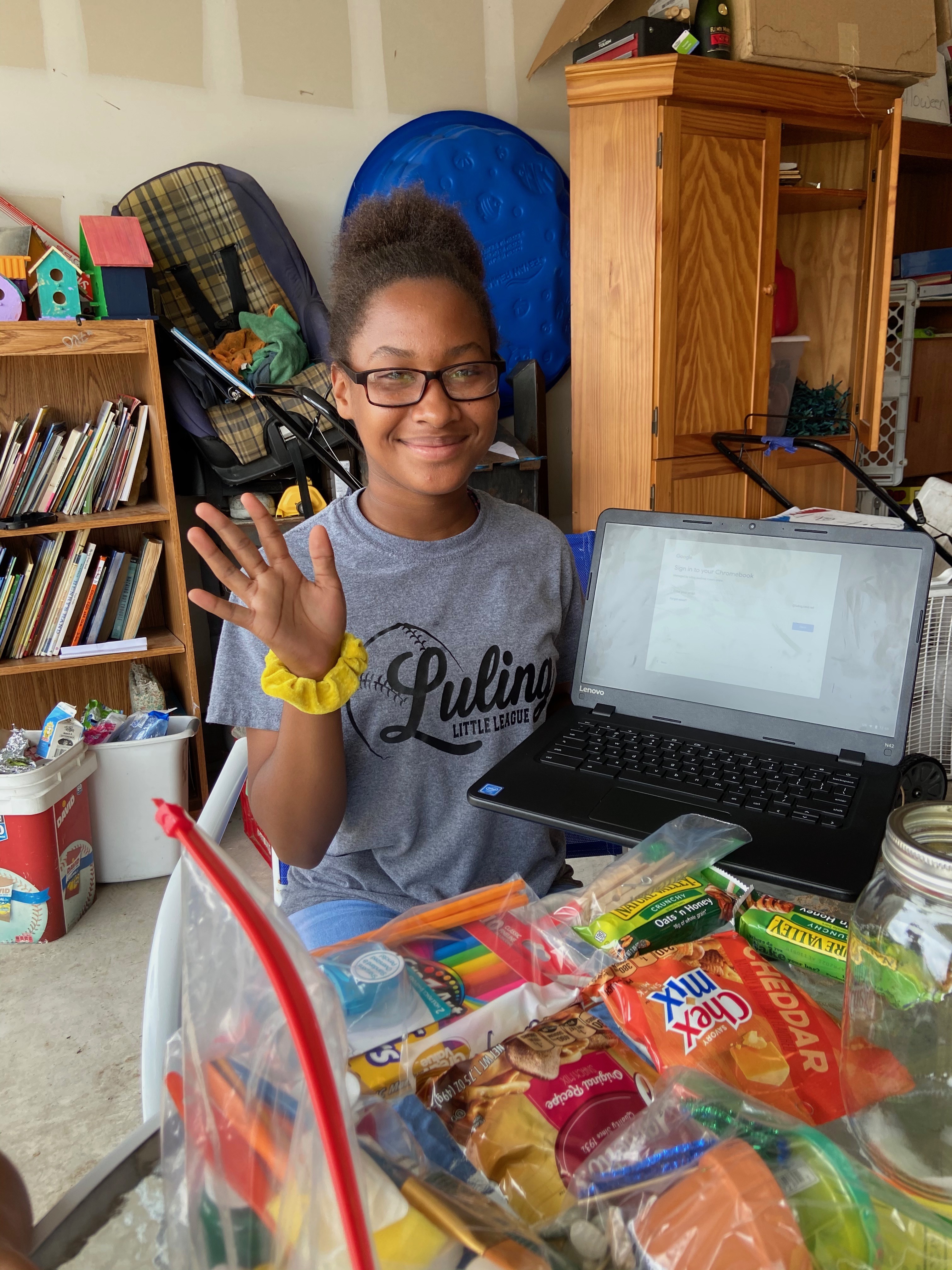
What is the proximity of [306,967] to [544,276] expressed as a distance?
3113 mm

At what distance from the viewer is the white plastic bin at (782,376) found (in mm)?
3262

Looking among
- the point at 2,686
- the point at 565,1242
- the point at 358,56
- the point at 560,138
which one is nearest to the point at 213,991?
the point at 565,1242

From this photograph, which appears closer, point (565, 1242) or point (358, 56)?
point (565, 1242)

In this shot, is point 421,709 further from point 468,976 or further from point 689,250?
point 689,250

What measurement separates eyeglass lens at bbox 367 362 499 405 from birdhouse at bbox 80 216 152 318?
5.47 feet

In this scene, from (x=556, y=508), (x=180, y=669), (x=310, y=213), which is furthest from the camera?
(x=556, y=508)

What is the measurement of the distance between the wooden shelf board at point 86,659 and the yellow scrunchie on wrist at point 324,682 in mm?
1929

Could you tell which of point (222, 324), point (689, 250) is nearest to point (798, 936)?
point (222, 324)

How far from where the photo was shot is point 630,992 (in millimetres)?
484

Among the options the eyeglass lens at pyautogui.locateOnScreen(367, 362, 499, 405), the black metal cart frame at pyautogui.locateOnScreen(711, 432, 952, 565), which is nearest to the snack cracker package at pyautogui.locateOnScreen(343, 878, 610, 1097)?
the eyeglass lens at pyautogui.locateOnScreen(367, 362, 499, 405)

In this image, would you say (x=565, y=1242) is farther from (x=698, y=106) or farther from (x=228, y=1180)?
(x=698, y=106)

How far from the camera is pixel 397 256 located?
1.04m

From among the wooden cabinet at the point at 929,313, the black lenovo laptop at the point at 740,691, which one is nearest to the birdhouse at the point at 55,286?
the black lenovo laptop at the point at 740,691

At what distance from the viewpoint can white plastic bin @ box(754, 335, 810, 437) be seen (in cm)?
326
